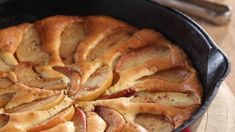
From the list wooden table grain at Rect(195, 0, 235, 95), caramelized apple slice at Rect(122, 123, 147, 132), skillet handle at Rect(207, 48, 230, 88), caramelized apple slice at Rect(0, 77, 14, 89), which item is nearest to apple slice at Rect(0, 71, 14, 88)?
caramelized apple slice at Rect(0, 77, 14, 89)

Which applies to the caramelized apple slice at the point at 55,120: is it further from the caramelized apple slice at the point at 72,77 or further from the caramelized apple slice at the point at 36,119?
the caramelized apple slice at the point at 72,77

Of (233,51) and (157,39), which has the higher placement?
(157,39)

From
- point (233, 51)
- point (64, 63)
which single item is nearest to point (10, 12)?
A: point (64, 63)

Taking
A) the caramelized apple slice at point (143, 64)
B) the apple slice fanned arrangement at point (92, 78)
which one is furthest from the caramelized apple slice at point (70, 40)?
the caramelized apple slice at point (143, 64)

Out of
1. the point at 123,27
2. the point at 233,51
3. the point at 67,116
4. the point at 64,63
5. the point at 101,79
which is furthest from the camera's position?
the point at 233,51

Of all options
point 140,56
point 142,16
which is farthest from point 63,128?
point 142,16

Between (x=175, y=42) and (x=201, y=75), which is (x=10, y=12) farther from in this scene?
(x=201, y=75)

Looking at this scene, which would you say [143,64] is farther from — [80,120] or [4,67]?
[4,67]
